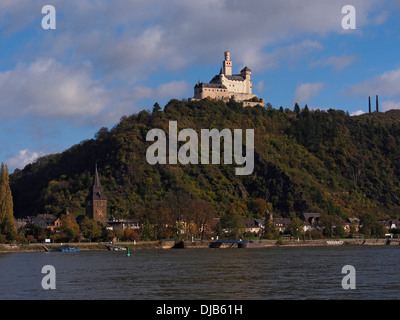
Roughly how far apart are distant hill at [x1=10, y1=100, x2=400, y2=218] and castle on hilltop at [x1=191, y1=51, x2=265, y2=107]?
5841mm

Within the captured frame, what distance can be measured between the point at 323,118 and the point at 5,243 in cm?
12288

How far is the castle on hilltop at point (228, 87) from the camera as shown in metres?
187

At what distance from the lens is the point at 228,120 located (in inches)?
6880

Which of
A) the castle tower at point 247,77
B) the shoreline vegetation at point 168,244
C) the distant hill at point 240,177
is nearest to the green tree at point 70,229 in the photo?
the shoreline vegetation at point 168,244

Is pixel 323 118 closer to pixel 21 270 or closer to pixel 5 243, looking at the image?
pixel 5 243

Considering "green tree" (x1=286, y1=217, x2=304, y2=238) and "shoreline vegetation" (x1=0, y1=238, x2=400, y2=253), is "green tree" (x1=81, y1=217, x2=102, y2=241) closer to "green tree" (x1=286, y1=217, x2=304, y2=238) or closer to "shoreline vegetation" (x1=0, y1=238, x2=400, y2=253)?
"shoreline vegetation" (x1=0, y1=238, x2=400, y2=253)

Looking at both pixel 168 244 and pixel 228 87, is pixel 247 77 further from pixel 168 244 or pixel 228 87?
pixel 168 244

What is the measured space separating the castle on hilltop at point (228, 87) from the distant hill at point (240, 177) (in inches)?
230

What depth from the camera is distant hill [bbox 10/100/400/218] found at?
465 ft

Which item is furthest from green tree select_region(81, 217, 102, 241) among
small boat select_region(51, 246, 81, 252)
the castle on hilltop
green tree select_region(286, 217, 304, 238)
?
the castle on hilltop

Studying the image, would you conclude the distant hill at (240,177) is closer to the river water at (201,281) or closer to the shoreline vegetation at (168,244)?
the shoreline vegetation at (168,244)

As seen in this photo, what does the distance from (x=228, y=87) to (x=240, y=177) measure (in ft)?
146

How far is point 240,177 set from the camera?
156 m
